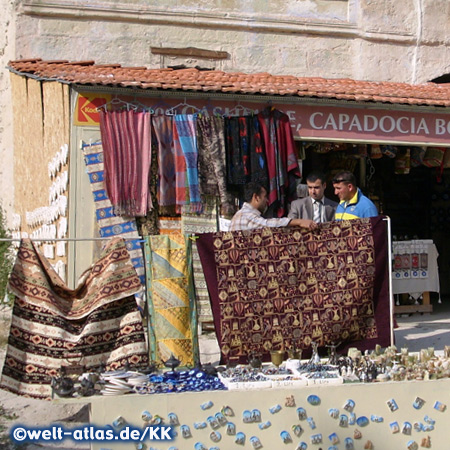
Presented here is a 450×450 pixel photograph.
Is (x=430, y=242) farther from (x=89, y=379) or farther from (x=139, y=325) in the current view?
(x=89, y=379)

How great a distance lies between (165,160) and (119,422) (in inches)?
172

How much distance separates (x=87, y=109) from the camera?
862 cm

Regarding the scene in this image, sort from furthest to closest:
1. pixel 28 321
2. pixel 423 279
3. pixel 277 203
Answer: pixel 423 279 < pixel 277 203 < pixel 28 321

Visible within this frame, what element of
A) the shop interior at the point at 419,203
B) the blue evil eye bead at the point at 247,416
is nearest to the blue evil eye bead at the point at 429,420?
the blue evil eye bead at the point at 247,416

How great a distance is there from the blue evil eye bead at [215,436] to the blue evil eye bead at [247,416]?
192 millimetres

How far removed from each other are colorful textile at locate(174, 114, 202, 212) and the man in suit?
160cm

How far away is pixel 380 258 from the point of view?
6234 millimetres

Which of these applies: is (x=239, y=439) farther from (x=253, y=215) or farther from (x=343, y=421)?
(x=253, y=215)

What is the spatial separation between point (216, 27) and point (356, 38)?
258 cm

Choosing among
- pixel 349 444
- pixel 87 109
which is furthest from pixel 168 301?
pixel 87 109

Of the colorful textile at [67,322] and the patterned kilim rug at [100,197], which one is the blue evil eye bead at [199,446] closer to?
the colorful textile at [67,322]

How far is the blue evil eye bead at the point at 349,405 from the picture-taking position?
514 cm

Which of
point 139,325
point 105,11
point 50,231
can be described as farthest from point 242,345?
point 105,11

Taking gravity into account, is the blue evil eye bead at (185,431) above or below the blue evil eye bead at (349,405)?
below
